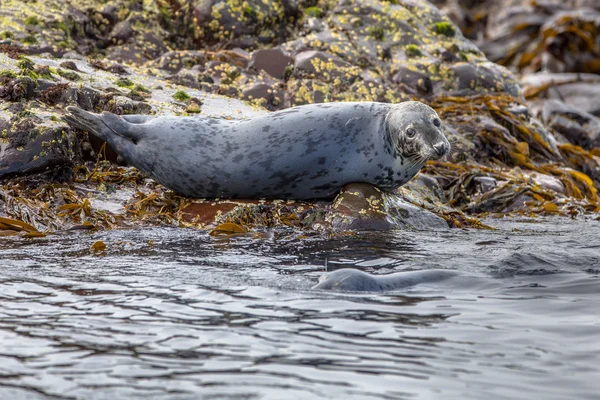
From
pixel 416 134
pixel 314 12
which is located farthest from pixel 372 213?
pixel 314 12

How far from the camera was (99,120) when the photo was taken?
6137 millimetres

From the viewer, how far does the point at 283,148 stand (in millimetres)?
5859

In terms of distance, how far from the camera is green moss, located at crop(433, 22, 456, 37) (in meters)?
9.68

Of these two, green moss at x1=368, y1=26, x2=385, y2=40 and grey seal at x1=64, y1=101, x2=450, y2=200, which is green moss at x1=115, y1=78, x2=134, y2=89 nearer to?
grey seal at x1=64, y1=101, x2=450, y2=200

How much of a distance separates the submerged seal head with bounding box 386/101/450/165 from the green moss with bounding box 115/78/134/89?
2455 mm

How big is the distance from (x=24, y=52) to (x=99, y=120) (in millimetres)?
1990

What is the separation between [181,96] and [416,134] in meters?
2.38

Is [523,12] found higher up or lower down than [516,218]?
higher up

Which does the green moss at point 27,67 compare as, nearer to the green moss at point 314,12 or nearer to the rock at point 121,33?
the rock at point 121,33

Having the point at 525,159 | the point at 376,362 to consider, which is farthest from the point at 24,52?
the point at 376,362

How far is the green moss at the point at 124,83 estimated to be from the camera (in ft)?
23.5

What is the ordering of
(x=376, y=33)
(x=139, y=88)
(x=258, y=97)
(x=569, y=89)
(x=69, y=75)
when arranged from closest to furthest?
(x=69, y=75) < (x=139, y=88) < (x=258, y=97) < (x=376, y=33) < (x=569, y=89)

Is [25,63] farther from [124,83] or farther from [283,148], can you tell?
[283,148]

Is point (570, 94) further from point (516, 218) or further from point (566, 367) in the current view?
point (566, 367)
